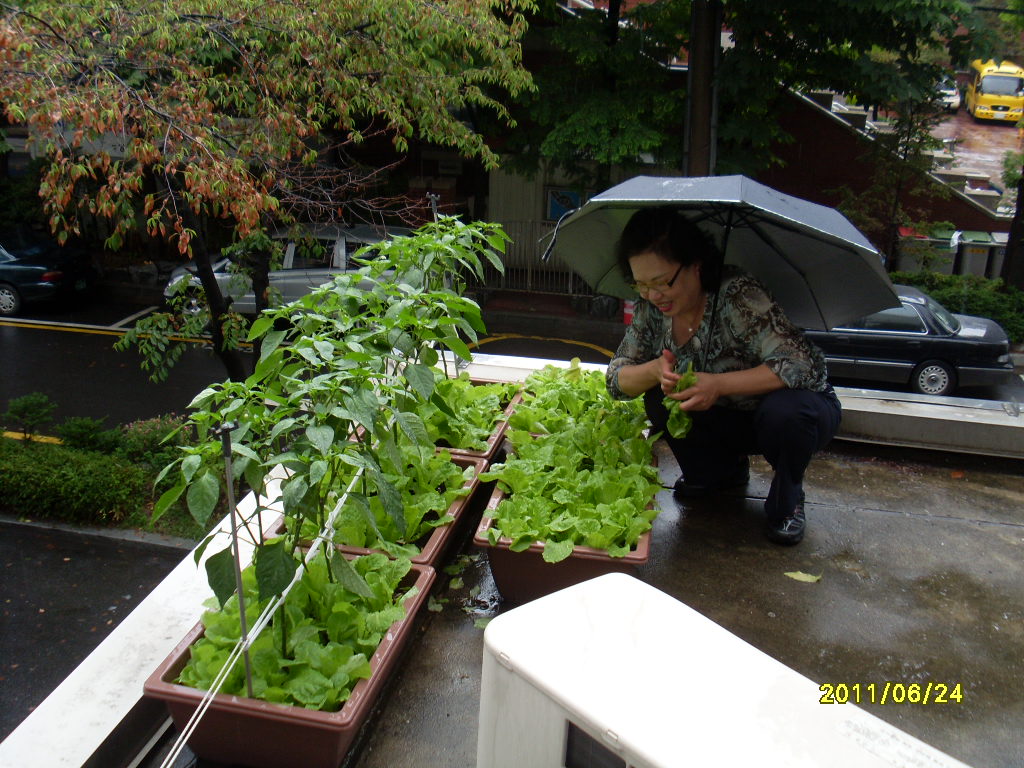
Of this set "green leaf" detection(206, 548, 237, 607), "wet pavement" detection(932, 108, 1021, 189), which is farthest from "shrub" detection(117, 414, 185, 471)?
"wet pavement" detection(932, 108, 1021, 189)

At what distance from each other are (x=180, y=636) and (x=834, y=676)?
2146 millimetres

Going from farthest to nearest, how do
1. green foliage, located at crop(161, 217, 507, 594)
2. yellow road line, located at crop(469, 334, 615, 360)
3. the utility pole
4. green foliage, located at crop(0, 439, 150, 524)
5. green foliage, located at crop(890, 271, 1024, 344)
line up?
yellow road line, located at crop(469, 334, 615, 360), green foliage, located at crop(890, 271, 1024, 344), the utility pole, green foliage, located at crop(0, 439, 150, 524), green foliage, located at crop(161, 217, 507, 594)

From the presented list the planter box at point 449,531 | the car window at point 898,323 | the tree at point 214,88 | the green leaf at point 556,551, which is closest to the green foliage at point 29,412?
the tree at point 214,88

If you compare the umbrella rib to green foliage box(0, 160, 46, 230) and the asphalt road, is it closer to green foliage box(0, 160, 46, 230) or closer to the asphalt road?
the asphalt road

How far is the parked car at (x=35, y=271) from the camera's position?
47.5 ft

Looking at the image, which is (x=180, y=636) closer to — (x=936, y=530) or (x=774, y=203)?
(x=774, y=203)

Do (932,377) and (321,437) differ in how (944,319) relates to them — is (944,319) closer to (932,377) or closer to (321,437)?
(932,377)

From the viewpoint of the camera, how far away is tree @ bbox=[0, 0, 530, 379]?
491 cm

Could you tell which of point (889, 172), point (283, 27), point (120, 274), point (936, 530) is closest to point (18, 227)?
point (120, 274)

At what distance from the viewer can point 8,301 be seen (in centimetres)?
1454

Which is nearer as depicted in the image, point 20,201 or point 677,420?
point 677,420

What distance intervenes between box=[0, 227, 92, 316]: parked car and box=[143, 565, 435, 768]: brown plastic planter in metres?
14.3

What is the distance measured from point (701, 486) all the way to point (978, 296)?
11718mm
